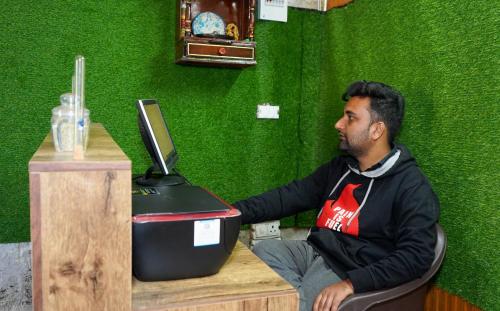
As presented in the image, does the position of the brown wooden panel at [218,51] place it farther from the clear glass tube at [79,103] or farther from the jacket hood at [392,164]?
the clear glass tube at [79,103]

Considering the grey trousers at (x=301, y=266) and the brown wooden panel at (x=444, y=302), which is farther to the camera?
the brown wooden panel at (x=444, y=302)

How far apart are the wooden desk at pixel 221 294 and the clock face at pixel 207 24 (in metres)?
1.81

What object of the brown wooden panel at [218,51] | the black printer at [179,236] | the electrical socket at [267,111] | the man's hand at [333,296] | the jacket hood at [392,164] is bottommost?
the man's hand at [333,296]

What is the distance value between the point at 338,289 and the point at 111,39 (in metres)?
1.90

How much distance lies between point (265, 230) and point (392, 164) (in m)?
1.35

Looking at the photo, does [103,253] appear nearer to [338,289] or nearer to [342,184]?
[338,289]

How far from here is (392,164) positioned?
1918 millimetres

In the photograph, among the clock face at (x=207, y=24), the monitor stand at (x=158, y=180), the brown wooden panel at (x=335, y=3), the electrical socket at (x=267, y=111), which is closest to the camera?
the monitor stand at (x=158, y=180)

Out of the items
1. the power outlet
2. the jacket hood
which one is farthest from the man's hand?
the power outlet

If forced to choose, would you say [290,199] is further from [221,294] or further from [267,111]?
[221,294]

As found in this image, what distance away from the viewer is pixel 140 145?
2.80 m

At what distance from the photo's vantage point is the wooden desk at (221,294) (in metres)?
1.03

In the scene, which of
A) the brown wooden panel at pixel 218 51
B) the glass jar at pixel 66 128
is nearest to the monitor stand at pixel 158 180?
the glass jar at pixel 66 128

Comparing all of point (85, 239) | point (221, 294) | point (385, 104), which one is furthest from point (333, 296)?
point (85, 239)
